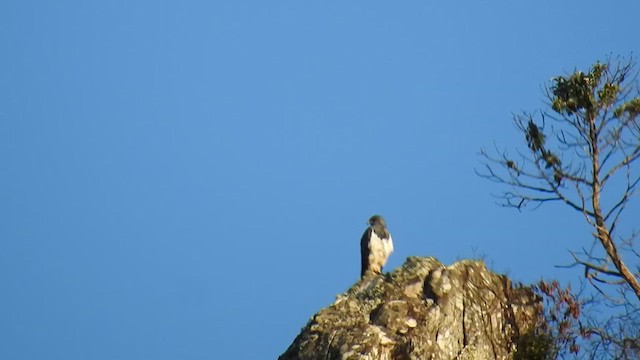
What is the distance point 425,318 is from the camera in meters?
23.3

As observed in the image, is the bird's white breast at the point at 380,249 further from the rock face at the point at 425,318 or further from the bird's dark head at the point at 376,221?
the rock face at the point at 425,318

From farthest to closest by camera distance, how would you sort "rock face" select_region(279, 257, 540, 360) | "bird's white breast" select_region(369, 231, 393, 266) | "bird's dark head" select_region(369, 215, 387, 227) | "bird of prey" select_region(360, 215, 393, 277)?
"bird's dark head" select_region(369, 215, 387, 227) < "bird's white breast" select_region(369, 231, 393, 266) < "bird of prey" select_region(360, 215, 393, 277) < "rock face" select_region(279, 257, 540, 360)

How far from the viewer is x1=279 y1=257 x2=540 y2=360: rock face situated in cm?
2281

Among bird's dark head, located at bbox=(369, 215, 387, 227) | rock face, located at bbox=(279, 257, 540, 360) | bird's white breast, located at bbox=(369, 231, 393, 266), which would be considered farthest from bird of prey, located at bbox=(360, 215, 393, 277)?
rock face, located at bbox=(279, 257, 540, 360)

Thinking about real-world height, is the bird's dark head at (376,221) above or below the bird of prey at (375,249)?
above

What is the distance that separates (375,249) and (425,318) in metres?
8.49

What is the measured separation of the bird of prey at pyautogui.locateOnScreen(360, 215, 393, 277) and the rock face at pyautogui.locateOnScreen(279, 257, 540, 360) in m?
6.25

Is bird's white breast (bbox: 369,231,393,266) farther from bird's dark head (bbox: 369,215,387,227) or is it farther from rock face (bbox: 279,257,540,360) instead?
rock face (bbox: 279,257,540,360)

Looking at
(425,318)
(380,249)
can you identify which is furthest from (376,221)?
(425,318)

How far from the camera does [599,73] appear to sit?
2444 centimetres

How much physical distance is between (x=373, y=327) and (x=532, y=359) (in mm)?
3444

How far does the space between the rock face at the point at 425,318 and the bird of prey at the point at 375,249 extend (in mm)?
6252

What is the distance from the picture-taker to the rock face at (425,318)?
2281 centimetres

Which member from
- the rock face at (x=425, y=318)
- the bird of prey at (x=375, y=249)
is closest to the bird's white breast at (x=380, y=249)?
the bird of prey at (x=375, y=249)
